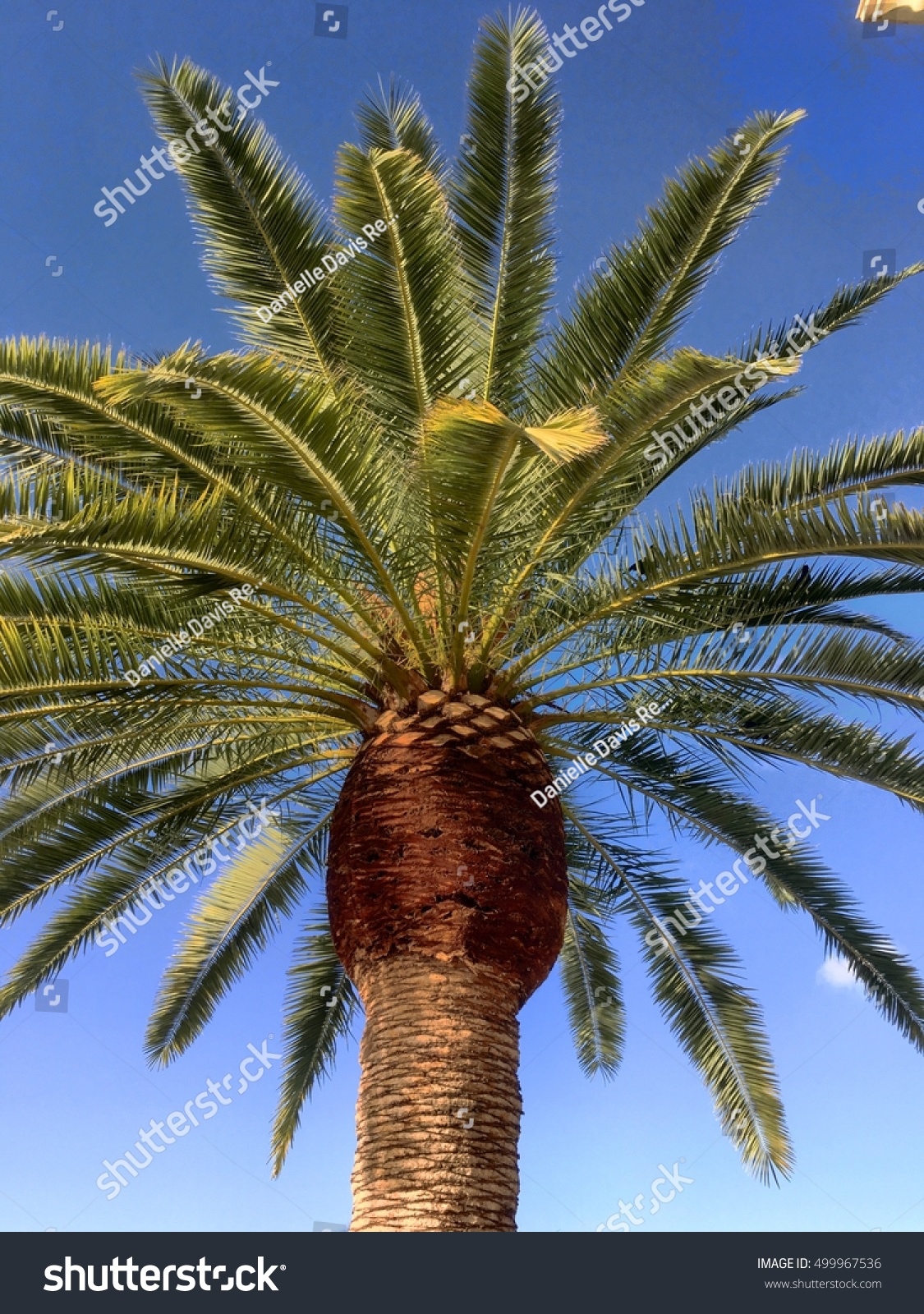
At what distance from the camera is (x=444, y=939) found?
22.1 ft

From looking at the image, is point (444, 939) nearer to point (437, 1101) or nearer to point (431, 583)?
point (437, 1101)

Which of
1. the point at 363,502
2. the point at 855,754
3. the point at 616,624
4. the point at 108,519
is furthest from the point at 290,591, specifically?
the point at 855,754

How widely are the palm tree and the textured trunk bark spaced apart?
0.02 meters

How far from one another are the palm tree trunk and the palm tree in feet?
0.07

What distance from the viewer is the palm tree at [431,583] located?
6379 millimetres

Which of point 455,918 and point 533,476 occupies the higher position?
point 533,476

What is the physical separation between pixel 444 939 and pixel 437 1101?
82cm

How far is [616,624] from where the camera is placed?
7.62m

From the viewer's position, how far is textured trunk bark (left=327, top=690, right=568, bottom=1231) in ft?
20.8

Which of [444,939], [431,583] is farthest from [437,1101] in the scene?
[431,583]

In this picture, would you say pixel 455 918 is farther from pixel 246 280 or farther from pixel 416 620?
pixel 246 280

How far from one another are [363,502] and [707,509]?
1901 mm

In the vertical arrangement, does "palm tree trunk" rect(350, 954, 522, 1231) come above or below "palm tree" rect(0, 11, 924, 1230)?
below

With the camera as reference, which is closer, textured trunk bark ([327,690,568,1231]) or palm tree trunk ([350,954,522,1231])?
palm tree trunk ([350,954,522,1231])
